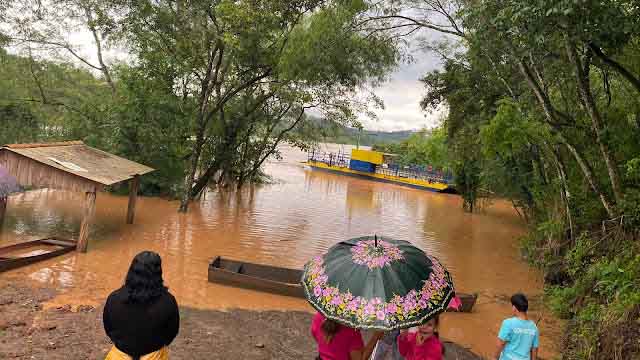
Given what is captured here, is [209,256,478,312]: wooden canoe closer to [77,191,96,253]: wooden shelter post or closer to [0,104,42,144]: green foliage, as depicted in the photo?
[77,191,96,253]: wooden shelter post

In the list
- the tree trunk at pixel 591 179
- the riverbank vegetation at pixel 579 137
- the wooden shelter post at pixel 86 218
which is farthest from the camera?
the wooden shelter post at pixel 86 218

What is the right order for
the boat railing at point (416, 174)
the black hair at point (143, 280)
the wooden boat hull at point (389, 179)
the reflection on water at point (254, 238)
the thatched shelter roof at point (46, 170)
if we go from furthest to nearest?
the boat railing at point (416, 174) → the wooden boat hull at point (389, 179) → the thatched shelter roof at point (46, 170) → the reflection on water at point (254, 238) → the black hair at point (143, 280)

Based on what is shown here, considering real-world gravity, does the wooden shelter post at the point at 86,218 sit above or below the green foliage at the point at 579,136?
below

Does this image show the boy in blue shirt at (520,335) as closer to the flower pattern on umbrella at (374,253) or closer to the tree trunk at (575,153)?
the flower pattern on umbrella at (374,253)

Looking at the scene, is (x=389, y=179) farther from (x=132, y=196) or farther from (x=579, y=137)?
(x=579, y=137)

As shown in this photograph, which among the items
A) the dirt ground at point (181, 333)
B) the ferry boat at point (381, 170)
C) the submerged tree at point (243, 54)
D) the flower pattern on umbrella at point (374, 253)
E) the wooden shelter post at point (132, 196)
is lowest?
the dirt ground at point (181, 333)

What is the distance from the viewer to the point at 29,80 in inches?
808

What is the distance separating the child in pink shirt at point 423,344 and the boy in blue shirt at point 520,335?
1165 mm

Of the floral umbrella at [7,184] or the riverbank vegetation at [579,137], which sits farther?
the floral umbrella at [7,184]

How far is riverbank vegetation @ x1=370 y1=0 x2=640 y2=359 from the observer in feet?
19.1

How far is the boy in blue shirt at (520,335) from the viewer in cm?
456

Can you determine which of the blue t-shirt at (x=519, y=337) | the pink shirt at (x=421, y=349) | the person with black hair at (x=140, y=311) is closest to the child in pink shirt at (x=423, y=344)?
the pink shirt at (x=421, y=349)

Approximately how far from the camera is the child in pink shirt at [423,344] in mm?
3725

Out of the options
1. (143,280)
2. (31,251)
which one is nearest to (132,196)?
(31,251)
